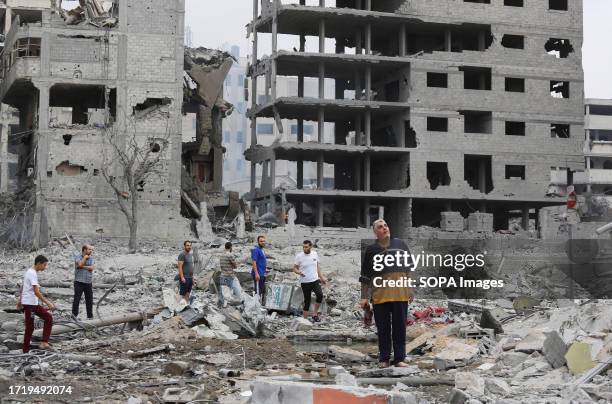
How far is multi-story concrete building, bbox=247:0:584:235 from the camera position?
42.8m

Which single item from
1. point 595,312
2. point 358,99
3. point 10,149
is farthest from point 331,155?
point 595,312

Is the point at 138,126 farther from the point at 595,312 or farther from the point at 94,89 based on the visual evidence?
the point at 595,312

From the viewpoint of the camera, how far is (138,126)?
114 feet

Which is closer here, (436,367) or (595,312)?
(436,367)

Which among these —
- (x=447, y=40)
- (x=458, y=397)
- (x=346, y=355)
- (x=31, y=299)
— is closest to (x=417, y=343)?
(x=346, y=355)

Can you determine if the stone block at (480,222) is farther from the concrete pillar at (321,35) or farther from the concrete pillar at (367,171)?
the concrete pillar at (321,35)

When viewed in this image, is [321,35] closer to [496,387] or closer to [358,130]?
[358,130]

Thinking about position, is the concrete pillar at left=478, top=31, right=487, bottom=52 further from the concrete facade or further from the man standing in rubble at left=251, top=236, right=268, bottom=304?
the man standing in rubble at left=251, top=236, right=268, bottom=304

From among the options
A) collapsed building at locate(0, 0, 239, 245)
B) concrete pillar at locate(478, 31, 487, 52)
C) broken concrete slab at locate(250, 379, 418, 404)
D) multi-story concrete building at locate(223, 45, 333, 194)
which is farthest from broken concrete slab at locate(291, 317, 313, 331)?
multi-story concrete building at locate(223, 45, 333, 194)

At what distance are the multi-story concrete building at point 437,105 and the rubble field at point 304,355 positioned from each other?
2463 centimetres

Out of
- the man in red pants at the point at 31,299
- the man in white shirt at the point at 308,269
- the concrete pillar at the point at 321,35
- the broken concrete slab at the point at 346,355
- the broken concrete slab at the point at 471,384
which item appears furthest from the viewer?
the concrete pillar at the point at 321,35

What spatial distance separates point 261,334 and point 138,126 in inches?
882

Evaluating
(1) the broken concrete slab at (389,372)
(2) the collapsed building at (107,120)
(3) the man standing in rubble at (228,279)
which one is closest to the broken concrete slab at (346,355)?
(1) the broken concrete slab at (389,372)

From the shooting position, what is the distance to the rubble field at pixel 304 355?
8055mm
